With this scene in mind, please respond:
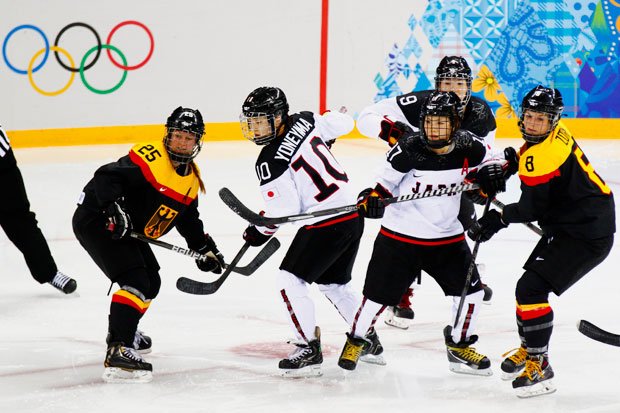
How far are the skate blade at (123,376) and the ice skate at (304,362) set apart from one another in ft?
1.51

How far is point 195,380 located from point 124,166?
2.44 ft

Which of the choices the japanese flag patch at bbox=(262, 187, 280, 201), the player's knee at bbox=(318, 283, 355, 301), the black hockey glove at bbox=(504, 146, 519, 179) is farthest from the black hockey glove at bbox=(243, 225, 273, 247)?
the black hockey glove at bbox=(504, 146, 519, 179)

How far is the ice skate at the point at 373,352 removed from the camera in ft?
11.9

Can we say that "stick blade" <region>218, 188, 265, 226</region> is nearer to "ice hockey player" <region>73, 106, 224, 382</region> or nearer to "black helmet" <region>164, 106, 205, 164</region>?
"ice hockey player" <region>73, 106, 224, 382</region>

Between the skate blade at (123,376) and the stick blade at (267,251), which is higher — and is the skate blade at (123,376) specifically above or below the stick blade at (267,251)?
below

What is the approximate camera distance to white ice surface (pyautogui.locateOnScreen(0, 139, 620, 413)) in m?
3.22

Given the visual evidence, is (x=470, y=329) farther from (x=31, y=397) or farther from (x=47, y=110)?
(x=47, y=110)

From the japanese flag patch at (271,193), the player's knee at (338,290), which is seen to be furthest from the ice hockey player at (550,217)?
the japanese flag patch at (271,193)

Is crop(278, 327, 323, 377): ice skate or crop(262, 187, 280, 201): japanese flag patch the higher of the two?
crop(262, 187, 280, 201): japanese flag patch

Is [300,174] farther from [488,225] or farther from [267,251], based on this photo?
[488,225]

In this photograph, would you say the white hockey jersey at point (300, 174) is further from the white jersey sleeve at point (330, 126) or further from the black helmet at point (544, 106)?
the black helmet at point (544, 106)

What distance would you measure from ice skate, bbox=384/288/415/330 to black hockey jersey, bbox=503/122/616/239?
963 mm

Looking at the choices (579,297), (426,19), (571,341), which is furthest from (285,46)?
(571,341)

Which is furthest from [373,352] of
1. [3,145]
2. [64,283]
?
[3,145]
